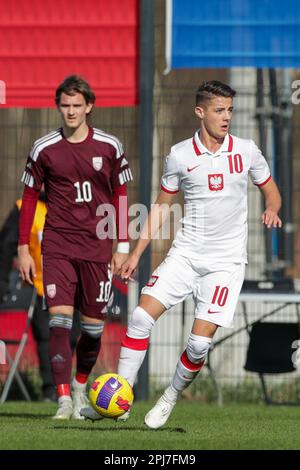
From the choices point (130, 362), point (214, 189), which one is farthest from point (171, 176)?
point (130, 362)

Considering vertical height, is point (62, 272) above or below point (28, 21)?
below

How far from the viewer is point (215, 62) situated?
476 inches

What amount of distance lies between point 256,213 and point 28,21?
2866 mm

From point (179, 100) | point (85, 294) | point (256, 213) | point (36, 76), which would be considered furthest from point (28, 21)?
point (85, 294)

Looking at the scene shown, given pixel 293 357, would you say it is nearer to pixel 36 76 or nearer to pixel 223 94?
pixel 36 76

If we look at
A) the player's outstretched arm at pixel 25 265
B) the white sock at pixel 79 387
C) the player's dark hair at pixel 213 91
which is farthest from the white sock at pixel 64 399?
the player's dark hair at pixel 213 91

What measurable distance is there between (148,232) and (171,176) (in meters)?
0.39

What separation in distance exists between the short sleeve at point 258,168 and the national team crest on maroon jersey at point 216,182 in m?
0.22

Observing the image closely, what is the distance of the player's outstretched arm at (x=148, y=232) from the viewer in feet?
27.2

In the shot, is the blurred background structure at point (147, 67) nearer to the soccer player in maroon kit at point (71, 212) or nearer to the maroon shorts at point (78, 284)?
the maroon shorts at point (78, 284)

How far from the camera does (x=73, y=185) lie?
9.27 meters

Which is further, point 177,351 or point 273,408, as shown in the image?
point 177,351

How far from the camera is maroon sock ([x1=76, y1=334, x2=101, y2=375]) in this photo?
957 centimetres
